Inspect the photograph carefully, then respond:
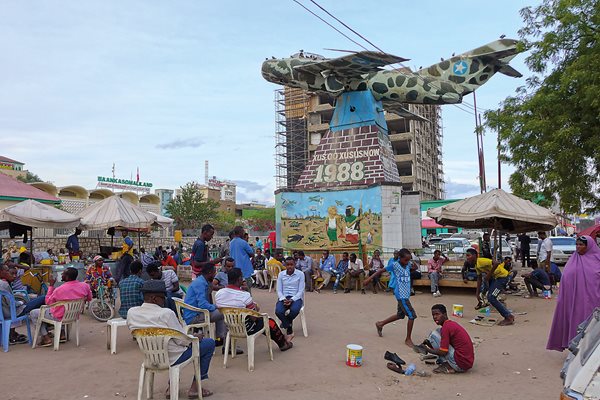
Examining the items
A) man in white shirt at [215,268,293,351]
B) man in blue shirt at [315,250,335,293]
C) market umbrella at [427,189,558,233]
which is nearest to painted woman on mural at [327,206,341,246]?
man in blue shirt at [315,250,335,293]

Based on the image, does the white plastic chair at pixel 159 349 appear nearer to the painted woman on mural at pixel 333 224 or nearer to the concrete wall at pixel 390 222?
the concrete wall at pixel 390 222

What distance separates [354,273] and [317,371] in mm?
7364

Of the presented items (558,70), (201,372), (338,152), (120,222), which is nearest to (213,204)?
(338,152)

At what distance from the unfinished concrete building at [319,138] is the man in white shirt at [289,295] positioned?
40204 millimetres

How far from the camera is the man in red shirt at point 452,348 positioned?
5.54 metres

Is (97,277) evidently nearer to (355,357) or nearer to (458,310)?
(355,357)

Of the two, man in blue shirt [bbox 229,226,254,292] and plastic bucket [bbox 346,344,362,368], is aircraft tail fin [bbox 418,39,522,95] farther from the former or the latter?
plastic bucket [bbox 346,344,362,368]

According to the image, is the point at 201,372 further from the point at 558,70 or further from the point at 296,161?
→ the point at 296,161

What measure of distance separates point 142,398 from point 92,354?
2124 mm

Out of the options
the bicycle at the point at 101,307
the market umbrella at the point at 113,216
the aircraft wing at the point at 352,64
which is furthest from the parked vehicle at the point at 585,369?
the aircraft wing at the point at 352,64

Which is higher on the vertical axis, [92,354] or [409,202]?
[409,202]

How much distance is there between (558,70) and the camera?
1145cm

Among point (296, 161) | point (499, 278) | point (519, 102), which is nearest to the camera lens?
point (499, 278)

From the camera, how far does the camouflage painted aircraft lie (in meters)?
15.6
